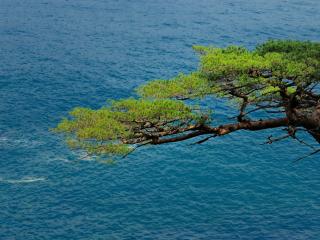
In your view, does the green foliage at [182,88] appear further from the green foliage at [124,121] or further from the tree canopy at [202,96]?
the green foliage at [124,121]

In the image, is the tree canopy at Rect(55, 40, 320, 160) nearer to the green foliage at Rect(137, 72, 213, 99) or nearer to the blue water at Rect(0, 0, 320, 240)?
the green foliage at Rect(137, 72, 213, 99)

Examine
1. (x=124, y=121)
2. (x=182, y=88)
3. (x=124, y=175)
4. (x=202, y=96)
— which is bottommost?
(x=124, y=175)

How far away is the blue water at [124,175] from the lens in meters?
50.2

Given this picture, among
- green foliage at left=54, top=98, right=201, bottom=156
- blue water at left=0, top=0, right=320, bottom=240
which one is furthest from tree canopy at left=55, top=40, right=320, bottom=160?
blue water at left=0, top=0, right=320, bottom=240

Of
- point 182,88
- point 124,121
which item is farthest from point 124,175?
point 182,88

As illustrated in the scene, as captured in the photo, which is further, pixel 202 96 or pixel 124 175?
pixel 124 175

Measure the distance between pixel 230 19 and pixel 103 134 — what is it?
361 ft

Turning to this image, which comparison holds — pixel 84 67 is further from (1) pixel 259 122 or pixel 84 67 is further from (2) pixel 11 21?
(1) pixel 259 122

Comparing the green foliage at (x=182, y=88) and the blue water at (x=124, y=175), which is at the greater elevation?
the green foliage at (x=182, y=88)

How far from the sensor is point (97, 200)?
5338 centimetres

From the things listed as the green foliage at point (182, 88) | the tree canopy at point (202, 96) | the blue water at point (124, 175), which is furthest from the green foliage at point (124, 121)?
the blue water at point (124, 175)

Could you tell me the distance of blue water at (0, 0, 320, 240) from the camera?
165 ft

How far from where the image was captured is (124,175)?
58.1 meters

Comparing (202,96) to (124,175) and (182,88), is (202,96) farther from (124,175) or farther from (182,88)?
(124,175)
